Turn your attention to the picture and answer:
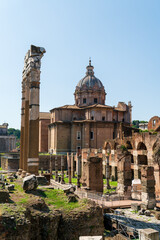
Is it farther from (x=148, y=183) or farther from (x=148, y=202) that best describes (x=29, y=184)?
(x=148, y=183)

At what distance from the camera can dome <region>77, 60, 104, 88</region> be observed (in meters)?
45.1

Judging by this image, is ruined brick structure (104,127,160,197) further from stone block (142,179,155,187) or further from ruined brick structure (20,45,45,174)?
ruined brick structure (20,45,45,174)

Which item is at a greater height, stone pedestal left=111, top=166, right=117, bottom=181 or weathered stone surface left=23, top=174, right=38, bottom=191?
weathered stone surface left=23, top=174, right=38, bottom=191

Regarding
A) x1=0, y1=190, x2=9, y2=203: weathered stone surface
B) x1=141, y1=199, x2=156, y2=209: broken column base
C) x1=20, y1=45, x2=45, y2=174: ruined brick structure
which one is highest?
x1=20, y1=45, x2=45, y2=174: ruined brick structure

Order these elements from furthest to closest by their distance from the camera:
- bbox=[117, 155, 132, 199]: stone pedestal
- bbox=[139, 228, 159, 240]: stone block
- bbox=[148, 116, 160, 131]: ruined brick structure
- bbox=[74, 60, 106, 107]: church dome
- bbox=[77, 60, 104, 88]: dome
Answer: bbox=[77, 60, 104, 88]: dome, bbox=[74, 60, 106, 107]: church dome, bbox=[148, 116, 160, 131]: ruined brick structure, bbox=[117, 155, 132, 199]: stone pedestal, bbox=[139, 228, 159, 240]: stone block

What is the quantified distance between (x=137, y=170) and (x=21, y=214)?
20218 mm

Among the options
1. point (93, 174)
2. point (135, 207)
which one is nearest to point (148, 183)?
point (135, 207)

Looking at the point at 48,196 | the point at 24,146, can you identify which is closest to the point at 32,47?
the point at 24,146

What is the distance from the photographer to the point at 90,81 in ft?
149

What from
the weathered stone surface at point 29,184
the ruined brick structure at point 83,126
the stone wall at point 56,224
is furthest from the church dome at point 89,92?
the stone wall at point 56,224

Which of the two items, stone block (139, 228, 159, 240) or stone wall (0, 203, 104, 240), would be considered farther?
stone block (139, 228, 159, 240)

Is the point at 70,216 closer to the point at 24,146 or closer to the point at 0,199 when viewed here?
the point at 0,199

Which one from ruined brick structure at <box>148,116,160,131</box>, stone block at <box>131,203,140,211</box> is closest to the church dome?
ruined brick structure at <box>148,116,160,131</box>

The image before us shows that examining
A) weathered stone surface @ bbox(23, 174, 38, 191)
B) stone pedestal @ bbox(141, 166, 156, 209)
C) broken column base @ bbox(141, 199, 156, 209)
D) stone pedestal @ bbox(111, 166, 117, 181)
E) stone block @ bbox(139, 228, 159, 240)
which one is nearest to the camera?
stone block @ bbox(139, 228, 159, 240)
